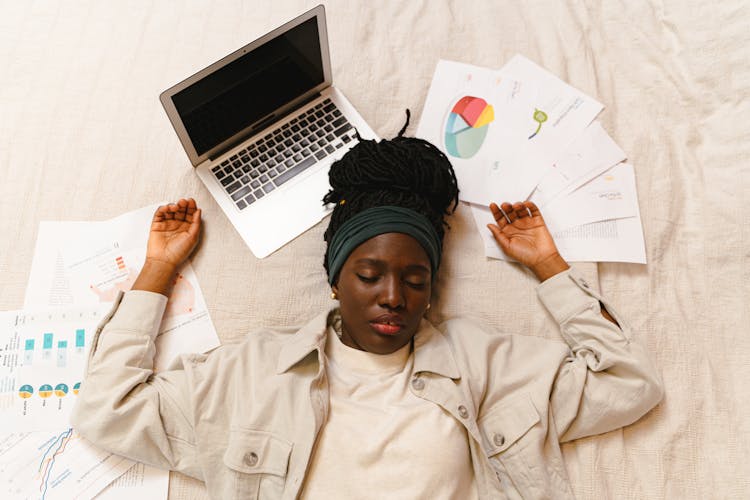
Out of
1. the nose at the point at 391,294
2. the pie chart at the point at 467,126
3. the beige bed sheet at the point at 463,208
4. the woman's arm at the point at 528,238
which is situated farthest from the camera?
the pie chart at the point at 467,126

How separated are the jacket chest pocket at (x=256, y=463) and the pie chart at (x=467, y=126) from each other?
0.77m

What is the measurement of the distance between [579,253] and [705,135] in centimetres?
44

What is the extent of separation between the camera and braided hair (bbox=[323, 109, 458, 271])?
1230 millimetres

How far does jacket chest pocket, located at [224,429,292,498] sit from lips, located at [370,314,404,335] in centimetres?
27

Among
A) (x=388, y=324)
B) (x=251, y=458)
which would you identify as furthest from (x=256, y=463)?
(x=388, y=324)

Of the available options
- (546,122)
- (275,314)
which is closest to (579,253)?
(546,122)

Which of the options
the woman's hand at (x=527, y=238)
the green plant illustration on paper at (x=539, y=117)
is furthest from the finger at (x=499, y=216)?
the green plant illustration on paper at (x=539, y=117)

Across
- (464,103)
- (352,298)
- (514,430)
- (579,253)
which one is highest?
(464,103)

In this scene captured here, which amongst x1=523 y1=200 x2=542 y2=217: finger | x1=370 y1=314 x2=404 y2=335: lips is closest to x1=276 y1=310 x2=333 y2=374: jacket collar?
x1=370 y1=314 x2=404 y2=335: lips

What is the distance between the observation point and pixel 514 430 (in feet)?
3.75

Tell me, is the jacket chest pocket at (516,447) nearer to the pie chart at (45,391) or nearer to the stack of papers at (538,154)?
the stack of papers at (538,154)

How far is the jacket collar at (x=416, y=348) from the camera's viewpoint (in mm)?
1151

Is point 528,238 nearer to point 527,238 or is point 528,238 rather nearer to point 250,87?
point 527,238

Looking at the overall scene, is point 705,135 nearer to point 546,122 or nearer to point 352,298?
point 546,122
